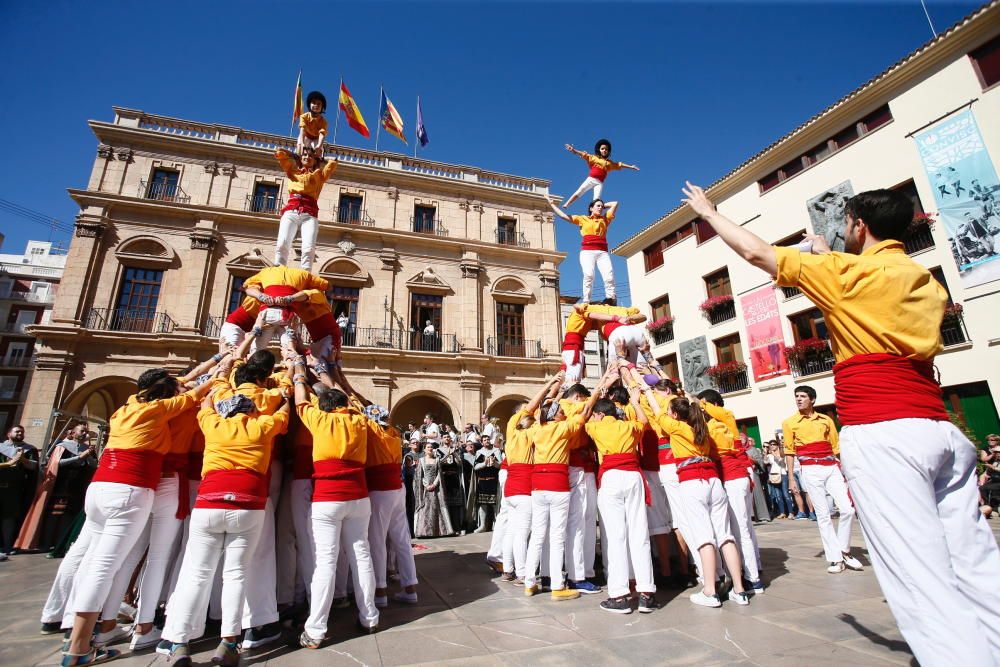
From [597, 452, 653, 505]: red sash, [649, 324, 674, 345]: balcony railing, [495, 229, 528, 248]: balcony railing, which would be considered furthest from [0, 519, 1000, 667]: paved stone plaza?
[495, 229, 528, 248]: balcony railing

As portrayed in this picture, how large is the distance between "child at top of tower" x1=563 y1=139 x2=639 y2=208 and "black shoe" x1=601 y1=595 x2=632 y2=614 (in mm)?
5452

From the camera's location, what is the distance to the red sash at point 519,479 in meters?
5.46

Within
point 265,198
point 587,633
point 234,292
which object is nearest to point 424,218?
point 265,198

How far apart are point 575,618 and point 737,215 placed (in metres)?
20.8

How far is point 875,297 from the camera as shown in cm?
213

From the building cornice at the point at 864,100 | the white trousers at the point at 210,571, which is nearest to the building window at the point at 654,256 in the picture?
the building cornice at the point at 864,100

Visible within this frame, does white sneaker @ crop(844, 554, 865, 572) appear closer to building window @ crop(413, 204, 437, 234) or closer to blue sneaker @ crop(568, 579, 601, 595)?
blue sneaker @ crop(568, 579, 601, 595)

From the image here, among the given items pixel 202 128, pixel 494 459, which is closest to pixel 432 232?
pixel 202 128

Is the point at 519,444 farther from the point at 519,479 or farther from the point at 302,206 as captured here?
the point at 302,206

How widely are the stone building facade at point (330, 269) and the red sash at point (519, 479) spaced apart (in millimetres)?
14611

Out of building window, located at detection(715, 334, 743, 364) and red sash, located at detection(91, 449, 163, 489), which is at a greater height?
building window, located at detection(715, 334, 743, 364)

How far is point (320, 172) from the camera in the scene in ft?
20.8

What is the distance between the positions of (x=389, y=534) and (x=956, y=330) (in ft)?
56.2

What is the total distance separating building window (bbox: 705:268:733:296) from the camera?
20675 mm
